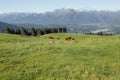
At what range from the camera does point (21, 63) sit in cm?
2806

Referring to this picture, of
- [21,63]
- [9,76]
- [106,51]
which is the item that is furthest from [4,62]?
[106,51]

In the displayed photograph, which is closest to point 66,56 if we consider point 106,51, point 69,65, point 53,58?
point 53,58

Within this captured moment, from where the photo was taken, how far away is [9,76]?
23.8 m

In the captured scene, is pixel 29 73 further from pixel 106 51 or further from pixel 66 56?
pixel 106 51

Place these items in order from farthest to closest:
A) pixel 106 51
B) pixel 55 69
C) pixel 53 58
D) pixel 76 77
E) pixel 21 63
→ pixel 106 51 < pixel 53 58 < pixel 21 63 < pixel 55 69 < pixel 76 77

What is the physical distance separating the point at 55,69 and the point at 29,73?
108 inches

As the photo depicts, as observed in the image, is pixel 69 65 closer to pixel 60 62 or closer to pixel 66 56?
pixel 60 62

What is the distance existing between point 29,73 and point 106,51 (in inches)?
559

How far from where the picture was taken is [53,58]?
3034cm

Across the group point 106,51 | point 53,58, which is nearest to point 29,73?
point 53,58

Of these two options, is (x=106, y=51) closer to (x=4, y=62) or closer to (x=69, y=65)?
(x=69, y=65)

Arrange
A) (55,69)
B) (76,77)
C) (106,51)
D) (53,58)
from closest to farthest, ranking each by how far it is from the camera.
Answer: (76,77) → (55,69) → (53,58) → (106,51)

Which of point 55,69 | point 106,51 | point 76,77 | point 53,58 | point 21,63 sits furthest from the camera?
point 106,51

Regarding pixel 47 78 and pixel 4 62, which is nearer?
pixel 47 78
